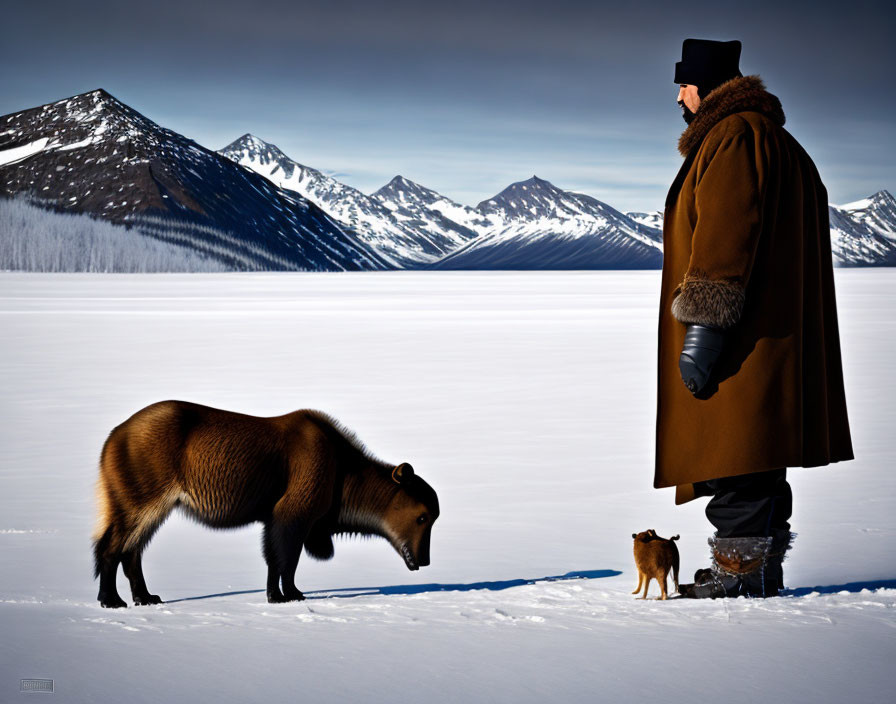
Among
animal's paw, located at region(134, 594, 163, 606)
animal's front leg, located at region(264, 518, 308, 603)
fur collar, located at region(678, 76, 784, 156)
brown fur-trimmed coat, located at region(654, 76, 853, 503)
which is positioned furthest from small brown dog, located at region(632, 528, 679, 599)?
animal's paw, located at region(134, 594, 163, 606)

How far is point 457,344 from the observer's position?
73.1 feet

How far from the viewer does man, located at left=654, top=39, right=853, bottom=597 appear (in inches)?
152

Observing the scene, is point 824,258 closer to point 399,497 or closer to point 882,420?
point 399,497

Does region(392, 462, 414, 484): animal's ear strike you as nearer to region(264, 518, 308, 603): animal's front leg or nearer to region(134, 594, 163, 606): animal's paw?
region(264, 518, 308, 603): animal's front leg

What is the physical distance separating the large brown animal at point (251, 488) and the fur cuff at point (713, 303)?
Answer: 55.7 inches

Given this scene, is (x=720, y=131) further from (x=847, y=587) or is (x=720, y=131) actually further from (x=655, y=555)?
(x=847, y=587)

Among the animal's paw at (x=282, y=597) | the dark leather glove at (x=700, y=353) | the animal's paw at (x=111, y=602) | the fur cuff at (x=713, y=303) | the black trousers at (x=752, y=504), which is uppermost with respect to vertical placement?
the fur cuff at (x=713, y=303)

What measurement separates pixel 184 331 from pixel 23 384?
1174cm

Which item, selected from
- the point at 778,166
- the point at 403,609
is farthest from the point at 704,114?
the point at 403,609

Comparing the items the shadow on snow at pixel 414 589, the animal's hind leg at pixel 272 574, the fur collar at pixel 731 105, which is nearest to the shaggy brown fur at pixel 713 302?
the fur collar at pixel 731 105

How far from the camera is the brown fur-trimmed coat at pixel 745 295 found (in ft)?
12.6

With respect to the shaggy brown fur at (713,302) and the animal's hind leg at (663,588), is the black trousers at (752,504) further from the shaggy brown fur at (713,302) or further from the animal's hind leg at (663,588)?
the shaggy brown fur at (713,302)

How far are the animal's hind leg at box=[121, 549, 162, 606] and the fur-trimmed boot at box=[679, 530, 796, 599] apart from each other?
2307 millimetres

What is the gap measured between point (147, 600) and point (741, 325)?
272 cm
